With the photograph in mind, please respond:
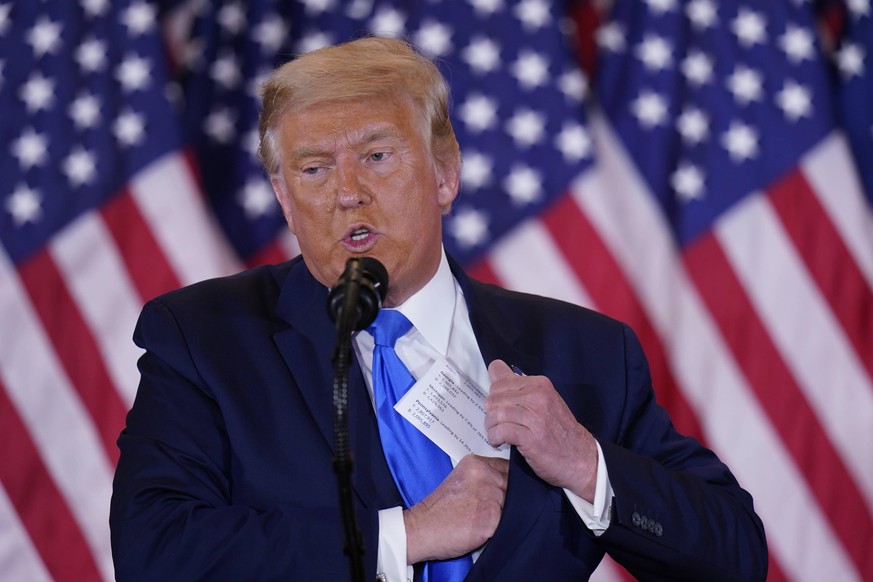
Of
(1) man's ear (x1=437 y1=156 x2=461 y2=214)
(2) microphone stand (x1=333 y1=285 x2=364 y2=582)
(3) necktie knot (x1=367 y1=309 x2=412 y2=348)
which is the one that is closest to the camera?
(2) microphone stand (x1=333 y1=285 x2=364 y2=582)

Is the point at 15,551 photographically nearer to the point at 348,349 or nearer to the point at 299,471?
the point at 299,471

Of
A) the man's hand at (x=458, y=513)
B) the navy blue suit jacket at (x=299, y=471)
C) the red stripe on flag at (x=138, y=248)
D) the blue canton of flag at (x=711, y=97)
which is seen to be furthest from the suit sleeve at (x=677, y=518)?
the red stripe on flag at (x=138, y=248)

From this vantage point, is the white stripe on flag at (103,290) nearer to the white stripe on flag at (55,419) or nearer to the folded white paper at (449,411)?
the white stripe on flag at (55,419)

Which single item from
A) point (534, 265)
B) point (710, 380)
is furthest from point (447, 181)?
point (710, 380)

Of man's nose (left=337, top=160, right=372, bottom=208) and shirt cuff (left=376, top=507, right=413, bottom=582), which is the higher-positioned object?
man's nose (left=337, top=160, right=372, bottom=208)

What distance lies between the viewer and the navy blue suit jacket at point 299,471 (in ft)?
5.80

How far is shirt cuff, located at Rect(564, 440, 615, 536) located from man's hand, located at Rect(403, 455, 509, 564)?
0.14 meters

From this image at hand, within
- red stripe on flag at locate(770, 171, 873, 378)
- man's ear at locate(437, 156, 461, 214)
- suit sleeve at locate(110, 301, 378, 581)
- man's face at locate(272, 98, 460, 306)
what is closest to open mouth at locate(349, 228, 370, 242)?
man's face at locate(272, 98, 460, 306)

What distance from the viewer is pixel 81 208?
3469 millimetres

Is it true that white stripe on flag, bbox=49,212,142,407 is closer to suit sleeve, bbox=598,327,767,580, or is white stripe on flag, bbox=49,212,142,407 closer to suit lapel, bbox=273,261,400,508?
suit lapel, bbox=273,261,400,508

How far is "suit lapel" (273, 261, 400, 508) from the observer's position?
77.2 inches

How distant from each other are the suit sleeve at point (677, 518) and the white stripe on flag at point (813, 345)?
56.8 inches

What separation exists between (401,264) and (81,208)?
174 centimetres

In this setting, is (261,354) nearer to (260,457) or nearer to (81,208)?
(260,457)
